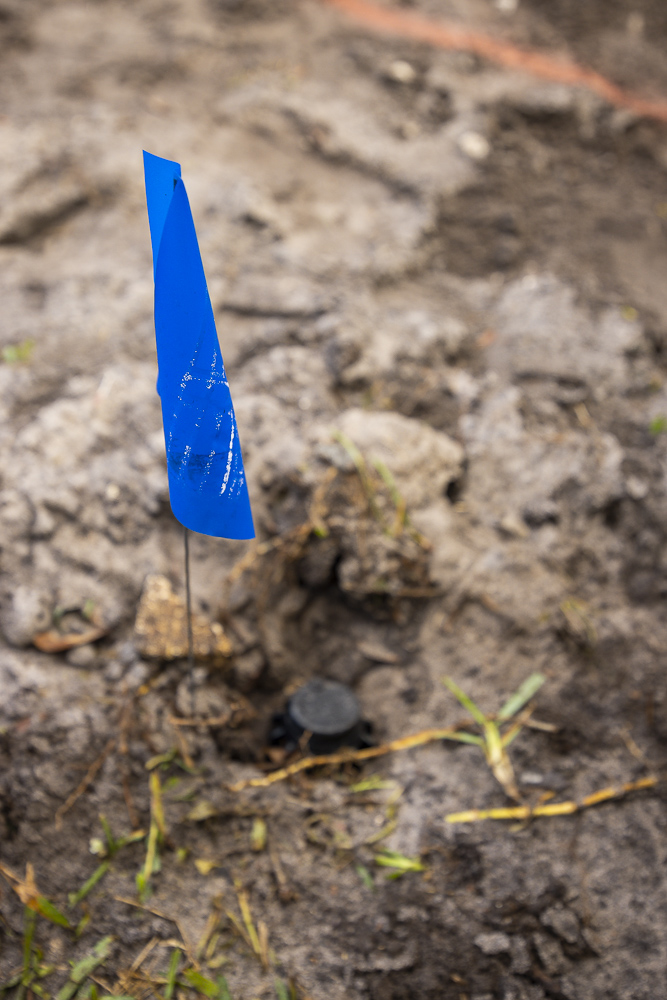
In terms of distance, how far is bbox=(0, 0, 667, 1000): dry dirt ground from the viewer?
4.83 ft

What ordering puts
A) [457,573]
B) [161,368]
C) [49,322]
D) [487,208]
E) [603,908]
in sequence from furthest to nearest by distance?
[487,208] → [49,322] → [457,573] → [603,908] → [161,368]

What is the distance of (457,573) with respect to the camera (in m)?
1.95

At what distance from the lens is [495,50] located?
12.5ft

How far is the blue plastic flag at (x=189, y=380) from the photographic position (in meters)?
1.10

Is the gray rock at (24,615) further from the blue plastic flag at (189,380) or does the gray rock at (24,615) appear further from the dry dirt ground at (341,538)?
the blue plastic flag at (189,380)

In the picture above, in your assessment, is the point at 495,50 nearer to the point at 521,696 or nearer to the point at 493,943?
the point at 521,696

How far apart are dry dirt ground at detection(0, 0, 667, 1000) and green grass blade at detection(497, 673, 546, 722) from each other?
3 cm

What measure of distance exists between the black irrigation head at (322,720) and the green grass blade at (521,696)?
34 centimetres

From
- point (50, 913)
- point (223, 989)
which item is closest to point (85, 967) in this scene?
point (50, 913)

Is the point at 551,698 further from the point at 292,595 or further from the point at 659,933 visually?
the point at 292,595

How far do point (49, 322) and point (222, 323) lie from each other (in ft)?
1.78

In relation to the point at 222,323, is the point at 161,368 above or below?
above

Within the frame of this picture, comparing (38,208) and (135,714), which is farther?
(38,208)

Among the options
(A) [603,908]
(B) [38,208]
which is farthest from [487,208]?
(A) [603,908]
